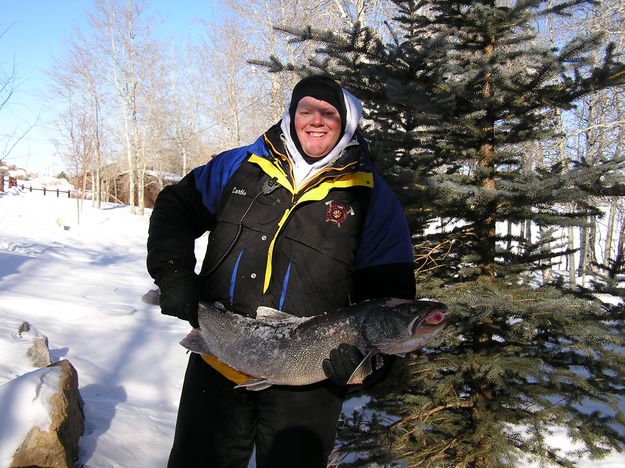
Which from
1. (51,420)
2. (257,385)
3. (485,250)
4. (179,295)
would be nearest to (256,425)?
(257,385)

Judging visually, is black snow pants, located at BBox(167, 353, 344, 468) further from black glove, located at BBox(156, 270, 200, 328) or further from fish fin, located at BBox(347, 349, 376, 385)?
black glove, located at BBox(156, 270, 200, 328)

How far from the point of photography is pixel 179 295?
209 centimetres

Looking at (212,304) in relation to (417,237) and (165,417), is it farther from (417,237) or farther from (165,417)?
(165,417)

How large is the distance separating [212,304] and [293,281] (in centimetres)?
39

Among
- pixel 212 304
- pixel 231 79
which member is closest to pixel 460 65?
pixel 212 304

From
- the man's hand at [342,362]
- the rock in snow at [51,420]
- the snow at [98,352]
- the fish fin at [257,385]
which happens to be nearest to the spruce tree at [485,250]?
the man's hand at [342,362]

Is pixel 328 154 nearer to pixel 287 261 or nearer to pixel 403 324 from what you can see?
pixel 287 261

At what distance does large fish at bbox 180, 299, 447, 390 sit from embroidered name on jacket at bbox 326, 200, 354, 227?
42 cm

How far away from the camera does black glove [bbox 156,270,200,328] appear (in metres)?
2.08

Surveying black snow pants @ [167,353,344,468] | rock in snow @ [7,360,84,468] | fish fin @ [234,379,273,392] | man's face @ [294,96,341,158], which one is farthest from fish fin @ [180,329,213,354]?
rock in snow @ [7,360,84,468]

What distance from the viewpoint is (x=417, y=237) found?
397cm

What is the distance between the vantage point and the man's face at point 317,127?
2268 mm

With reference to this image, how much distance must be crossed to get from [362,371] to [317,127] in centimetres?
114

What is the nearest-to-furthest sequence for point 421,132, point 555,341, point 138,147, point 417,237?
point 555,341
point 421,132
point 417,237
point 138,147
